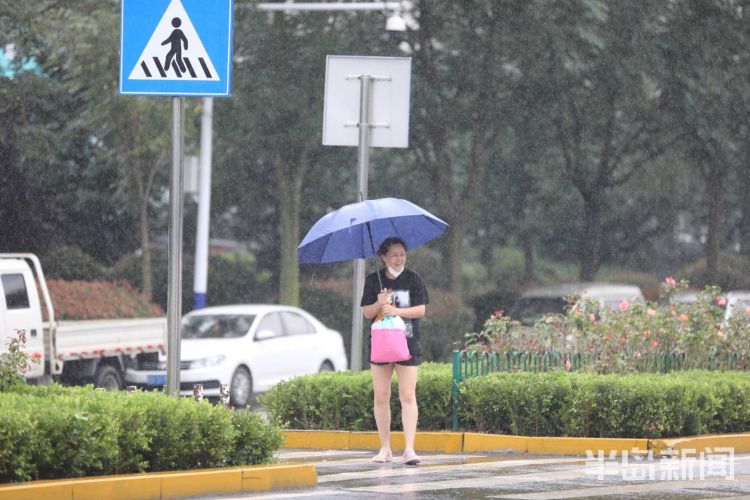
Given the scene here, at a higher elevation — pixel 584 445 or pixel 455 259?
pixel 455 259

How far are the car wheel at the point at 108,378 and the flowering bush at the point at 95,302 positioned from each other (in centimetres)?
158

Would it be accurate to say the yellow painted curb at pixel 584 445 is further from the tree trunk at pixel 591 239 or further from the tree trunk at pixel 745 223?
the tree trunk at pixel 745 223

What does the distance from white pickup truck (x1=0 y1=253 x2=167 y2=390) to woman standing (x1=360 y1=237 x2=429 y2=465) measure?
23.4 ft

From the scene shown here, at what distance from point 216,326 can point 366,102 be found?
8.65 m

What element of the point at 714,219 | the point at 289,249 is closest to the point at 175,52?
the point at 289,249

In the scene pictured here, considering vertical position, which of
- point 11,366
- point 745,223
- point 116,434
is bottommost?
point 116,434

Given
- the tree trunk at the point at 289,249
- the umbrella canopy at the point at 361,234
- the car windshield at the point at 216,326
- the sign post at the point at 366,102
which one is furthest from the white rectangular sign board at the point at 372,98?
the tree trunk at the point at 289,249

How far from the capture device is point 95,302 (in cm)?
2353

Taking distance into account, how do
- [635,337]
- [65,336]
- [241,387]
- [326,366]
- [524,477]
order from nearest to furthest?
[524,477] → [635,337] → [65,336] → [241,387] → [326,366]

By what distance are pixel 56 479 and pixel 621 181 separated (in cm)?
2717

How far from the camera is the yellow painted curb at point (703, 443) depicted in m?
13.1

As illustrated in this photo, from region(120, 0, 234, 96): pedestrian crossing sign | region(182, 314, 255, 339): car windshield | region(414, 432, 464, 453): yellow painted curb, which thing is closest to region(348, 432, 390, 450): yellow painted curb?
region(414, 432, 464, 453): yellow painted curb

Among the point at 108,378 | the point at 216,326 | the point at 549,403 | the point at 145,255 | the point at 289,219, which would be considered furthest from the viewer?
the point at 289,219

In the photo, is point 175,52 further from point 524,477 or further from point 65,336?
point 65,336
